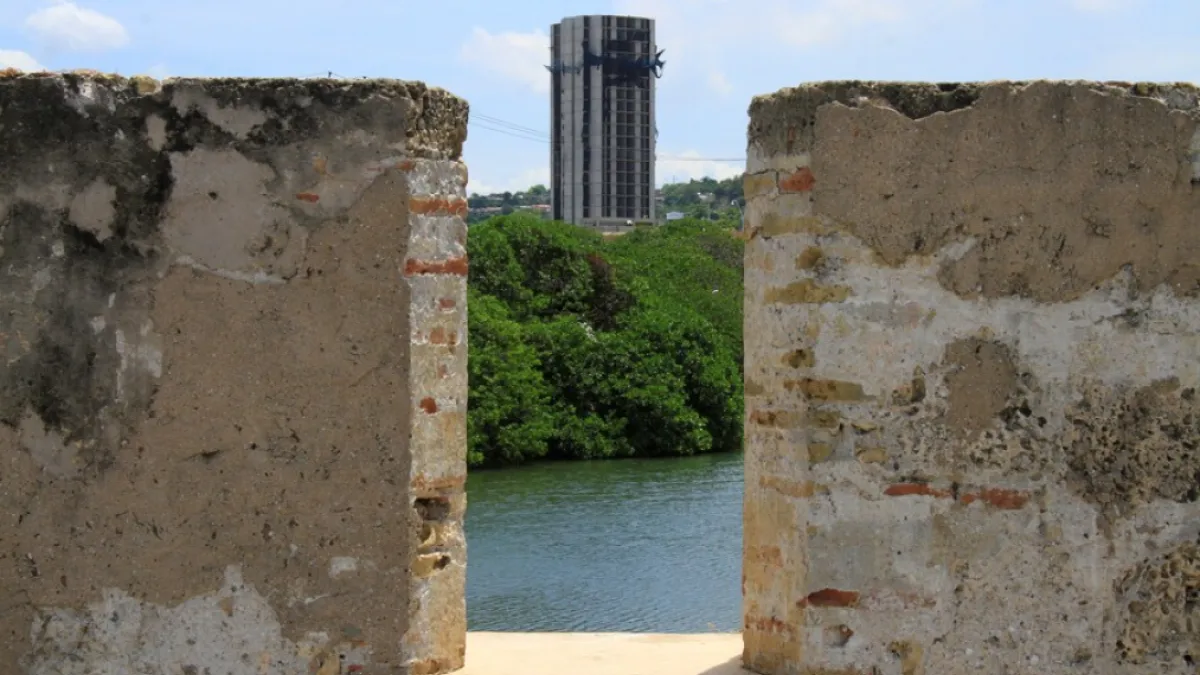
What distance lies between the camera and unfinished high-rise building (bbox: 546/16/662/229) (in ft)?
141

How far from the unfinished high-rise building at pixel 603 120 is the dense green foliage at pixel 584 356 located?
2147 cm

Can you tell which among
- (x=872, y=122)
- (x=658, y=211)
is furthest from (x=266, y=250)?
(x=658, y=211)

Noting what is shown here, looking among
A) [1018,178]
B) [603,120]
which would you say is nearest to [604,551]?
[1018,178]

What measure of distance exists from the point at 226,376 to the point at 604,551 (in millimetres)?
8615

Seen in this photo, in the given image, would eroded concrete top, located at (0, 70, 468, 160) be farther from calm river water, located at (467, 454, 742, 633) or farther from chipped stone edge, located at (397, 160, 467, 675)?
calm river water, located at (467, 454, 742, 633)

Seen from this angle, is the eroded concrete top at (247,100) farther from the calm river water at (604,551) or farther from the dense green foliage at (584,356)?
the dense green foliage at (584,356)

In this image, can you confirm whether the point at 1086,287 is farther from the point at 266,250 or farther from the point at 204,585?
the point at 204,585

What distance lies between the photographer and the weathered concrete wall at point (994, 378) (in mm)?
4000

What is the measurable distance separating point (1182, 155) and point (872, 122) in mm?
772

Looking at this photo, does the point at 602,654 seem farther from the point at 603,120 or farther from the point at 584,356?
the point at 603,120

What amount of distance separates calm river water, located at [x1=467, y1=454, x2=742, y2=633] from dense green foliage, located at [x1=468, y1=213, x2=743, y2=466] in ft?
3.30

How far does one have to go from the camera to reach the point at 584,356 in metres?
18.7

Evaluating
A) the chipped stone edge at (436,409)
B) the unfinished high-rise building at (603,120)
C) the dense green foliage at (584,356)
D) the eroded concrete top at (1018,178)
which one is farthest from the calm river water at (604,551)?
the unfinished high-rise building at (603,120)

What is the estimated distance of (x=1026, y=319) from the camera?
159 inches
